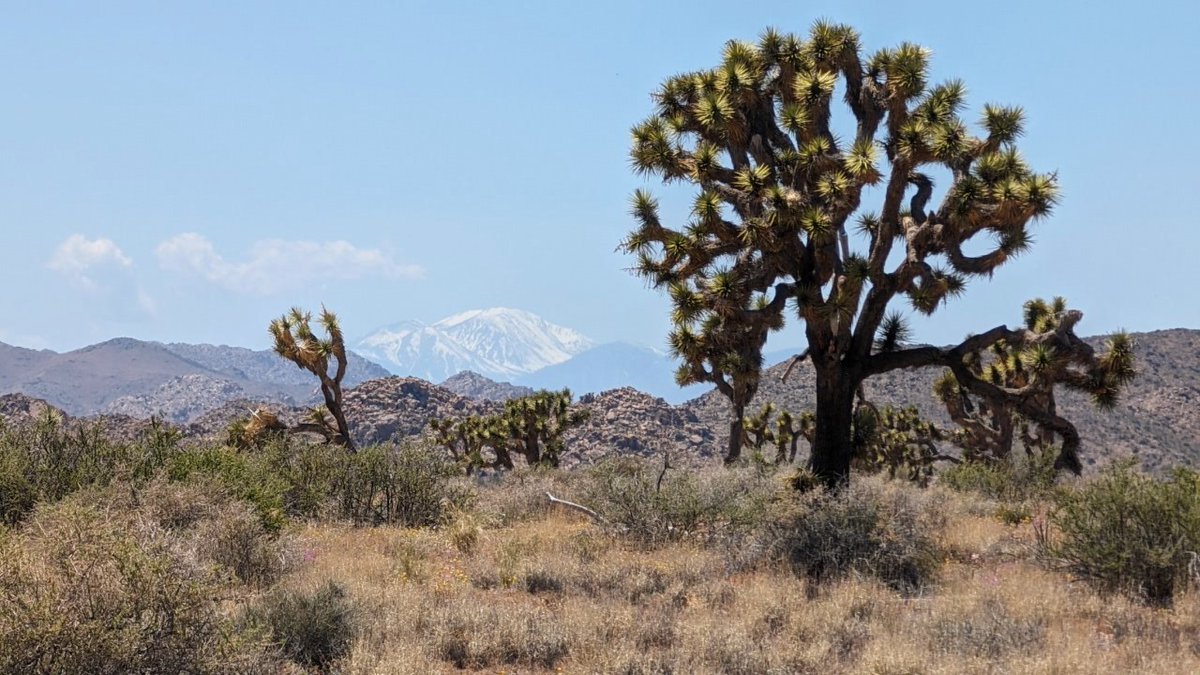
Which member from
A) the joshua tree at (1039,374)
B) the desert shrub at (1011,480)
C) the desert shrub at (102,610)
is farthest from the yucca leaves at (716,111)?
the desert shrub at (102,610)

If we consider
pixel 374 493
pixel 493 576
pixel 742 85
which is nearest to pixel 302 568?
pixel 493 576

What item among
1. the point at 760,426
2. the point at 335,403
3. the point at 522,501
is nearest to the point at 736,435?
the point at 522,501

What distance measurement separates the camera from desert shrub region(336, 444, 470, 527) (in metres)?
13.7

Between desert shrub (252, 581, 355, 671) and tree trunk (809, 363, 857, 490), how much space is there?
25.8 feet

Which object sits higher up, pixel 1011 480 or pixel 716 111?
pixel 716 111

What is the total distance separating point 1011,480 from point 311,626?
514 inches

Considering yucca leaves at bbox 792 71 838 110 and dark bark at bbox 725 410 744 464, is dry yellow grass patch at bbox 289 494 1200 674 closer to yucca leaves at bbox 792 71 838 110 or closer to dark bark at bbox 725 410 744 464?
yucca leaves at bbox 792 71 838 110

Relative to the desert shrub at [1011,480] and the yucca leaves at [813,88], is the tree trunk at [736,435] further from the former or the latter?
the yucca leaves at [813,88]

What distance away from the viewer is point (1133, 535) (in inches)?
326

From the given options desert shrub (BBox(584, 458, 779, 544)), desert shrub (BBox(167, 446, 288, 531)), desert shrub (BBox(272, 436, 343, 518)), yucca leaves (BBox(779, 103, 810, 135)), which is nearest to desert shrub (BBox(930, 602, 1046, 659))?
desert shrub (BBox(584, 458, 779, 544))

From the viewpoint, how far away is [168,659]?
16.6 ft

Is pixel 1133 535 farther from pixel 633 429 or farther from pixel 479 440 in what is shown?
pixel 633 429

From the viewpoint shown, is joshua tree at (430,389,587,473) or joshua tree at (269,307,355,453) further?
joshua tree at (430,389,587,473)

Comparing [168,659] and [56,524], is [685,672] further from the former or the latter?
[56,524]
